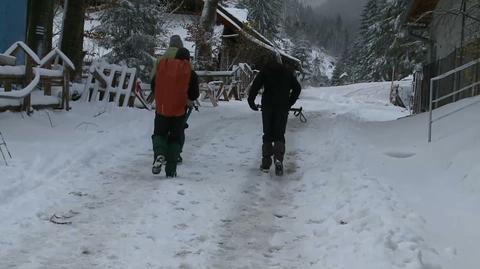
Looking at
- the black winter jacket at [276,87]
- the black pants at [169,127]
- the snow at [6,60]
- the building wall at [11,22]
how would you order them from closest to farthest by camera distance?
the black pants at [169,127]
the black winter jacket at [276,87]
the snow at [6,60]
the building wall at [11,22]

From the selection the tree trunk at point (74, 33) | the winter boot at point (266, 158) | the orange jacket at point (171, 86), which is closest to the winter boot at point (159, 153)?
the orange jacket at point (171, 86)

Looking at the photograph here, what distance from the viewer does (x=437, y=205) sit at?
635cm

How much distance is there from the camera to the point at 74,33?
50.2 feet

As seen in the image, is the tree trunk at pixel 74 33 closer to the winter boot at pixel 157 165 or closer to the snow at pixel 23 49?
the snow at pixel 23 49

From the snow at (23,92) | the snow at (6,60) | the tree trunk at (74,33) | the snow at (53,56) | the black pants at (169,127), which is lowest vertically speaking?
the black pants at (169,127)

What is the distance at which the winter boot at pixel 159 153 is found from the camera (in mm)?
7652

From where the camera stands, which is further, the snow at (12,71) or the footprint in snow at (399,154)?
the snow at (12,71)

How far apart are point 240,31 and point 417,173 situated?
27.3 meters

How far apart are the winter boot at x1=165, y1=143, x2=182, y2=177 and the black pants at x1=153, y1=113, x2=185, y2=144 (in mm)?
88

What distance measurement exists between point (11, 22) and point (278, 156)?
32.7ft

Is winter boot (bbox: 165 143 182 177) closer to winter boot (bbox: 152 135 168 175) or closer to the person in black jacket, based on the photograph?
winter boot (bbox: 152 135 168 175)

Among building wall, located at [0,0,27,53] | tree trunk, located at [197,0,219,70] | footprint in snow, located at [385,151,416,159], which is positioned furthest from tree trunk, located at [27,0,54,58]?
tree trunk, located at [197,0,219,70]

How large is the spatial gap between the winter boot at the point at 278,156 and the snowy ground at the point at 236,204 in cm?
15

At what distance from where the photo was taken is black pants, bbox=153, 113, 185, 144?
7.77 m
